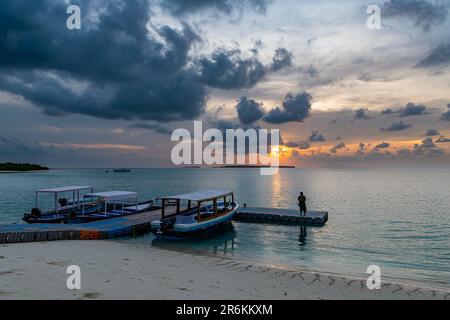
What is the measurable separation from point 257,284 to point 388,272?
9991mm

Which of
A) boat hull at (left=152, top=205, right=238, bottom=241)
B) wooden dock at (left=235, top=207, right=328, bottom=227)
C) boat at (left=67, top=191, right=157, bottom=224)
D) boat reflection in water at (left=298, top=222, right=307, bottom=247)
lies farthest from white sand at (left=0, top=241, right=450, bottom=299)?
wooden dock at (left=235, top=207, right=328, bottom=227)

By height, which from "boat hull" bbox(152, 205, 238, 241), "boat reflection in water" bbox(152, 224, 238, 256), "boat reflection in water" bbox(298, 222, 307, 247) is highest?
"boat hull" bbox(152, 205, 238, 241)

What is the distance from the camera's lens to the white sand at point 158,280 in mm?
10625

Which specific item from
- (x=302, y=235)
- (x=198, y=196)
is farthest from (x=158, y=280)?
(x=302, y=235)

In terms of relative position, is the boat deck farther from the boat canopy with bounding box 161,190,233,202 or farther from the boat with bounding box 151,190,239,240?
the boat canopy with bounding box 161,190,233,202

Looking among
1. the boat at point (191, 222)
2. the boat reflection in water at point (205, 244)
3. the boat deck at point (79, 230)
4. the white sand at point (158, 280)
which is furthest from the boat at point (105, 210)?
the white sand at point (158, 280)

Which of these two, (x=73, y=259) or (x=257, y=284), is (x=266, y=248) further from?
(x=73, y=259)

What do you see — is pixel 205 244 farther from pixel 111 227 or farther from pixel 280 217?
pixel 280 217

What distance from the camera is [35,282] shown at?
11.1 metres

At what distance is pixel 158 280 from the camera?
12461 millimetres

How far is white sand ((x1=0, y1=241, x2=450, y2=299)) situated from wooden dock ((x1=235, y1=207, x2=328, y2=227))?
1798cm

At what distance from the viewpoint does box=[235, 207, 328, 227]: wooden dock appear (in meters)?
33.5
